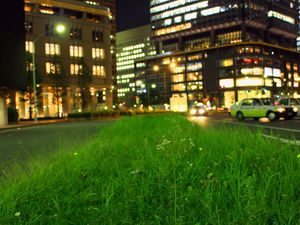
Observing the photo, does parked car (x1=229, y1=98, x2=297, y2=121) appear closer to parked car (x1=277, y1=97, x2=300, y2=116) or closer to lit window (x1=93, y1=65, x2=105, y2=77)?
parked car (x1=277, y1=97, x2=300, y2=116)

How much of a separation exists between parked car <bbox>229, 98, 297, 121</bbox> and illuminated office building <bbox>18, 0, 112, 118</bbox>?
49.5 meters

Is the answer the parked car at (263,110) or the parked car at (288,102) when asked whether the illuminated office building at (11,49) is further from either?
the parked car at (288,102)

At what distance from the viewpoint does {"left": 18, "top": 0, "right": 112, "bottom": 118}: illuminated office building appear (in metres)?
79.7

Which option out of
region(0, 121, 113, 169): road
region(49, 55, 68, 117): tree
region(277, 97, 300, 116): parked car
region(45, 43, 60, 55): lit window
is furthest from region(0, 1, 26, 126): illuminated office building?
region(45, 43, 60, 55): lit window

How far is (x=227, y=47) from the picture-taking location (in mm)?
144500

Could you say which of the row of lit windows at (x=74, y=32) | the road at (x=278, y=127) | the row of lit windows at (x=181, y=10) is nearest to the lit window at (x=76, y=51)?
the row of lit windows at (x=74, y=32)

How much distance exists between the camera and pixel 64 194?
13.7ft

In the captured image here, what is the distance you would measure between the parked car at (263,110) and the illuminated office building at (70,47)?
162 feet

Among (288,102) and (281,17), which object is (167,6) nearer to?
(281,17)

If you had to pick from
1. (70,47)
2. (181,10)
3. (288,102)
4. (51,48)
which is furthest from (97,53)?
(181,10)

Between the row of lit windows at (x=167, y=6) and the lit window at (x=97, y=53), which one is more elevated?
the row of lit windows at (x=167, y=6)

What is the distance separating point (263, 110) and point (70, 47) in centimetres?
6263

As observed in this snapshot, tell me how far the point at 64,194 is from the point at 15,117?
46732mm

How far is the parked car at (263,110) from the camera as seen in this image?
28359 mm
